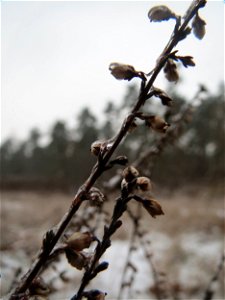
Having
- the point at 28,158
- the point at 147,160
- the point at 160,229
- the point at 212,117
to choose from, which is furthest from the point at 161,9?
the point at 28,158

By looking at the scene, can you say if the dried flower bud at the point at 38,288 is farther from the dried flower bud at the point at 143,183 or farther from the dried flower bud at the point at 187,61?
the dried flower bud at the point at 187,61

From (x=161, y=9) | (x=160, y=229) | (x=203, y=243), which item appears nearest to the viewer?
(x=161, y=9)

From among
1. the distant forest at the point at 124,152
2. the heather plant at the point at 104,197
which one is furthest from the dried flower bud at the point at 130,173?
the distant forest at the point at 124,152

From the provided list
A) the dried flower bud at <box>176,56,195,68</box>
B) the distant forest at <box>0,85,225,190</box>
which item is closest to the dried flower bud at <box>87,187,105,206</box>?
the dried flower bud at <box>176,56,195,68</box>

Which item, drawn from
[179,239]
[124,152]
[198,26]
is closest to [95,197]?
[198,26]

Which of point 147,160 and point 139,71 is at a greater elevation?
point 147,160

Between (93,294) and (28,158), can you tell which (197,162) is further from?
(93,294)

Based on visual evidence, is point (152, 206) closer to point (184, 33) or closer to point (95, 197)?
point (95, 197)
